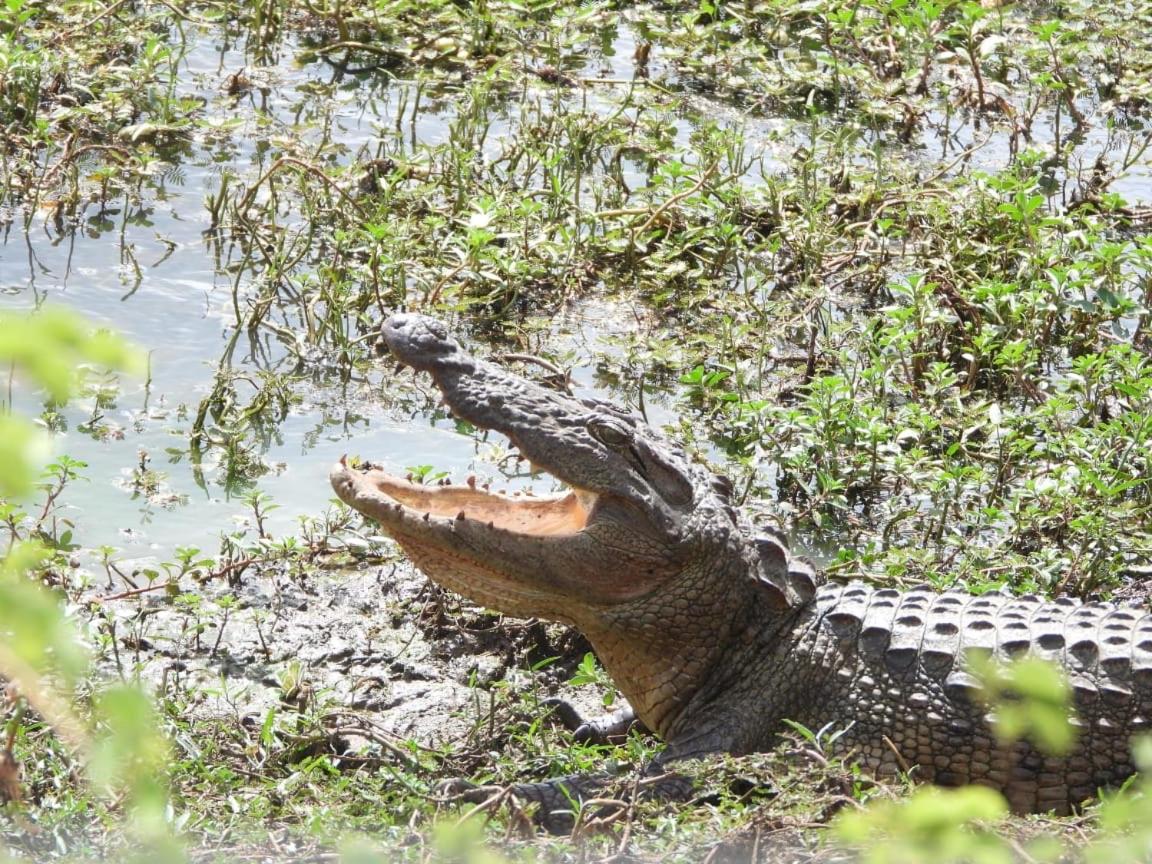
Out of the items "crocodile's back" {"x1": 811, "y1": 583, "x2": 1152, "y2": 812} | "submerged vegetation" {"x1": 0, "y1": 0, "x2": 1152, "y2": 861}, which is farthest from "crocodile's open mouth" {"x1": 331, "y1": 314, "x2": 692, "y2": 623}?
"crocodile's back" {"x1": 811, "y1": 583, "x2": 1152, "y2": 812}

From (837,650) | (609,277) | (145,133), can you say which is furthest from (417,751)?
(145,133)

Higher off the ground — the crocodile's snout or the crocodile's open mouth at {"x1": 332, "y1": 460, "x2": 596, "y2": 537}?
the crocodile's snout

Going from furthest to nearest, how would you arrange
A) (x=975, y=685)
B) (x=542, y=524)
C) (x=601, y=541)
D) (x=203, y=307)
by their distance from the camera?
(x=203, y=307) → (x=542, y=524) → (x=601, y=541) → (x=975, y=685)

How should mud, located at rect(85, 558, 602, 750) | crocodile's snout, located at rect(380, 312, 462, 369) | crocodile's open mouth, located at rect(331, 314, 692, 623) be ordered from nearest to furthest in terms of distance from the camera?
crocodile's open mouth, located at rect(331, 314, 692, 623) < crocodile's snout, located at rect(380, 312, 462, 369) < mud, located at rect(85, 558, 602, 750)

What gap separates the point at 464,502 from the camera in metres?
4.92

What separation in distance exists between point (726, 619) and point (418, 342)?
4.14 ft

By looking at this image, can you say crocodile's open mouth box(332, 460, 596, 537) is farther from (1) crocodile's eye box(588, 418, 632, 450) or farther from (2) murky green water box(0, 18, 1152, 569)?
(2) murky green water box(0, 18, 1152, 569)

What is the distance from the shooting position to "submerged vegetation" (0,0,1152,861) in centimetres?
421

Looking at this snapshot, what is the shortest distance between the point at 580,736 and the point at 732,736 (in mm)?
620

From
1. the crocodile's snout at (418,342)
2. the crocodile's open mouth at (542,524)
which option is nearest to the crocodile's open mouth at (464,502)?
the crocodile's open mouth at (542,524)

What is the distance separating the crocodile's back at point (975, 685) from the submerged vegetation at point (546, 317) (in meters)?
0.28

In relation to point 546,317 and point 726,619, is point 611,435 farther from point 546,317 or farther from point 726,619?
point 546,317

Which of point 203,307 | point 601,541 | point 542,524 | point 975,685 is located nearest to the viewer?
point 975,685

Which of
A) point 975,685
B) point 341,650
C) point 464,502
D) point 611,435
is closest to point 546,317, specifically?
point 341,650
